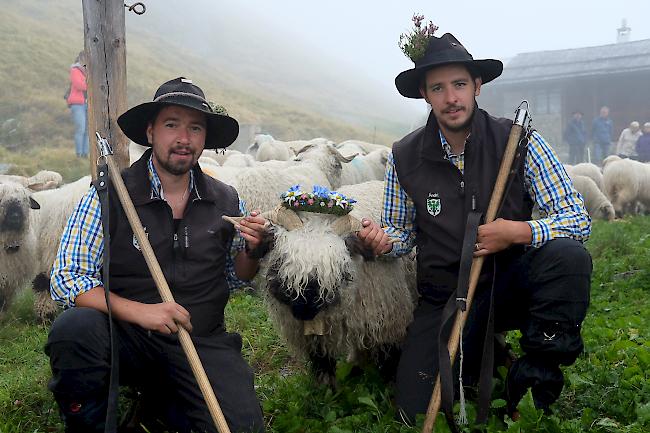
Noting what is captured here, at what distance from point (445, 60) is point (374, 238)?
1046mm

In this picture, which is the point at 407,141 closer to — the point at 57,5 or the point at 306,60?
the point at 57,5

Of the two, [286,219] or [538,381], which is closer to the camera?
[538,381]

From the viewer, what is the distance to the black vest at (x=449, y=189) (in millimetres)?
3486

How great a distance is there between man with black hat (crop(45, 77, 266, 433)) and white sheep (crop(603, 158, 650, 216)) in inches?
484

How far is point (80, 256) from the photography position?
321cm

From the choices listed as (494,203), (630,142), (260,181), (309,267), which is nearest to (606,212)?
(260,181)

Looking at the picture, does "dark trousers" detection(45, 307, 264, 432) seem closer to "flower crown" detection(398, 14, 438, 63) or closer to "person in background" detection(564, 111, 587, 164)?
"flower crown" detection(398, 14, 438, 63)

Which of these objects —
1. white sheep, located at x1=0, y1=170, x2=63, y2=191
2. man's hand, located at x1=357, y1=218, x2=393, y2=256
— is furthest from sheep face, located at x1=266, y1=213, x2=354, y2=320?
white sheep, located at x1=0, y1=170, x2=63, y2=191

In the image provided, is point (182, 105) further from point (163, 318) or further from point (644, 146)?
point (644, 146)

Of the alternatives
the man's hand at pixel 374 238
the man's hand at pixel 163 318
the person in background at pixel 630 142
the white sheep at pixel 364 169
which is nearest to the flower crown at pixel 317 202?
the man's hand at pixel 374 238

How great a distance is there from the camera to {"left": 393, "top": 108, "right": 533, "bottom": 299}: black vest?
3.49 metres

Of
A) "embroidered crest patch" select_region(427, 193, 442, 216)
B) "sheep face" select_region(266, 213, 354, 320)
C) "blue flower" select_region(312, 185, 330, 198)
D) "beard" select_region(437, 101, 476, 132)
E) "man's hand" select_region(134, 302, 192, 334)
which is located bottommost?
"man's hand" select_region(134, 302, 192, 334)

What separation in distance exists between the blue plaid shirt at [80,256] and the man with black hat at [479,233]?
143 cm

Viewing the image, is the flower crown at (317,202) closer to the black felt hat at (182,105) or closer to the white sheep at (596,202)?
the black felt hat at (182,105)
